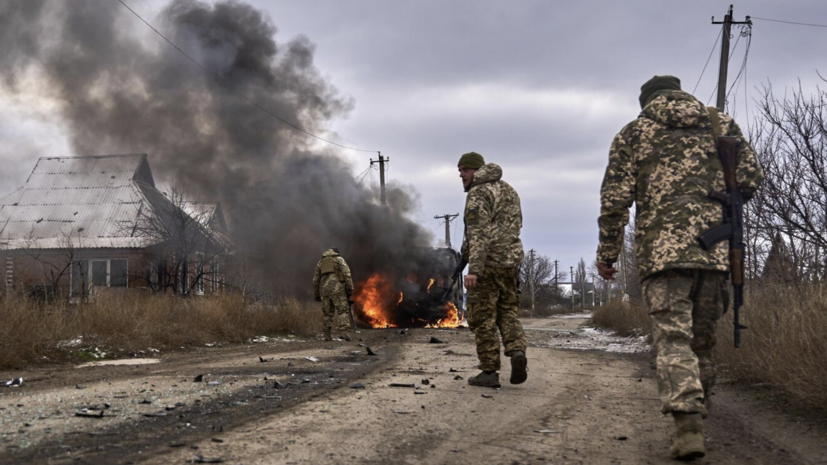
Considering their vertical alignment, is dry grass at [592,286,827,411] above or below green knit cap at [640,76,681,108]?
below

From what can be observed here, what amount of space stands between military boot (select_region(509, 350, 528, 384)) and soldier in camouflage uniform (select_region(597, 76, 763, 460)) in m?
2.10

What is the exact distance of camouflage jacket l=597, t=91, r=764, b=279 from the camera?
12.3 feet

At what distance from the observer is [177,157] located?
22203 millimetres

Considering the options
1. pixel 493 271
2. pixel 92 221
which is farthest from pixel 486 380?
pixel 92 221

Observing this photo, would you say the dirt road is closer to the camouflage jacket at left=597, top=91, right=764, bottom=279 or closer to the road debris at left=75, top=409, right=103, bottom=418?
the road debris at left=75, top=409, right=103, bottom=418

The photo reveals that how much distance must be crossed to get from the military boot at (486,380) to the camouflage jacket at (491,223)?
2.86ft

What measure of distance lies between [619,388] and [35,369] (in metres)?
5.89

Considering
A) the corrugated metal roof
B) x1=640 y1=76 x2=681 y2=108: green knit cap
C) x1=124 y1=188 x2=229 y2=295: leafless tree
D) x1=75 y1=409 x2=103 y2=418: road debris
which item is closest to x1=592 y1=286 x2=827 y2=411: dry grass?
x1=640 y1=76 x2=681 y2=108: green knit cap

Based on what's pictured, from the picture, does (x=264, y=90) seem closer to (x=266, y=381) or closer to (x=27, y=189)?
(x=27, y=189)

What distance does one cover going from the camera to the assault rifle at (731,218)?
376 centimetres

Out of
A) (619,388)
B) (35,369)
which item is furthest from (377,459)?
(35,369)

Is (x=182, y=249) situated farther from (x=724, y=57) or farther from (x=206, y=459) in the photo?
(x=206, y=459)

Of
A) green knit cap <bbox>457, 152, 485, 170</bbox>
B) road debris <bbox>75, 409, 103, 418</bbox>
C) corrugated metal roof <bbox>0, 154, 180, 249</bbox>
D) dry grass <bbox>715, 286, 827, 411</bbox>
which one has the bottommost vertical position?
road debris <bbox>75, 409, 103, 418</bbox>

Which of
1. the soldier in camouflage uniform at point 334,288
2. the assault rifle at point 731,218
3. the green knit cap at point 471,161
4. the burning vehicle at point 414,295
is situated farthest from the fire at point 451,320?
the assault rifle at point 731,218
